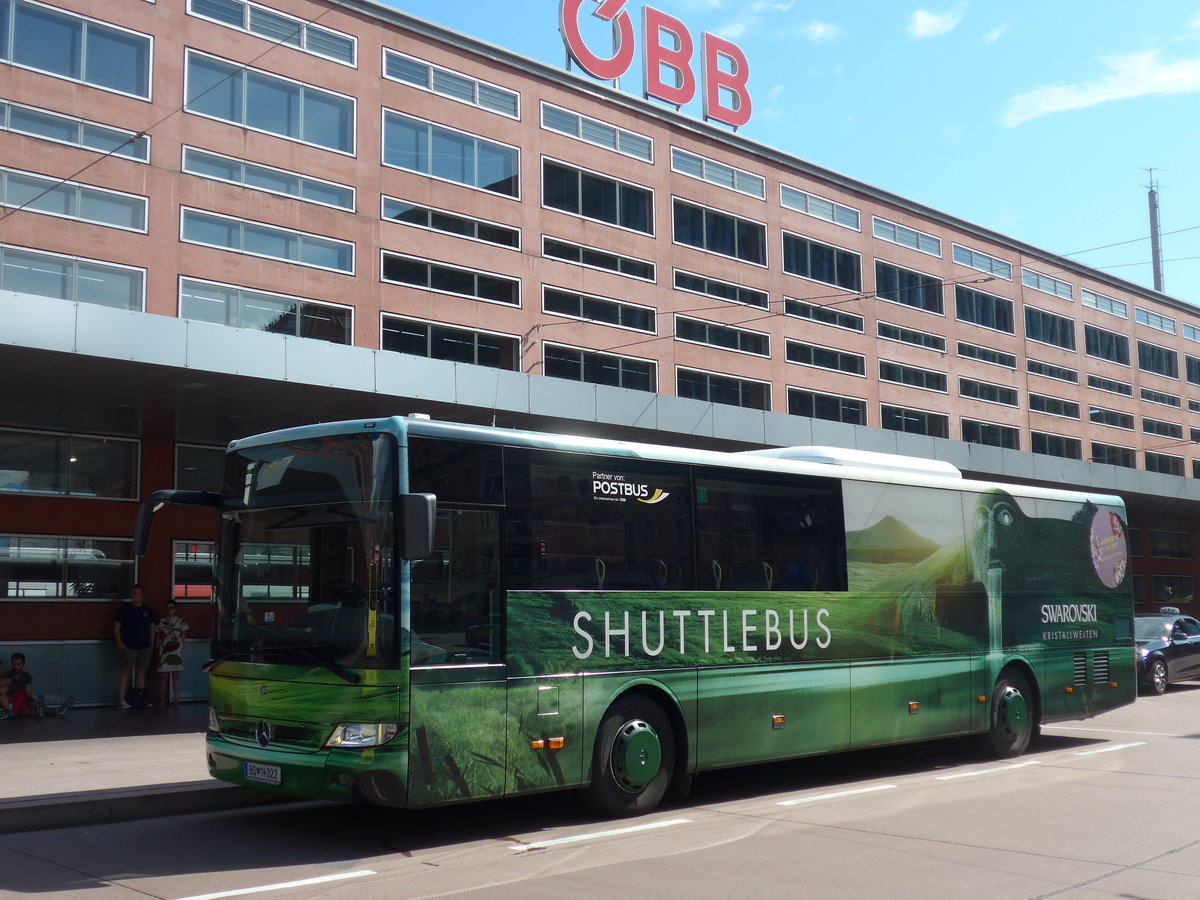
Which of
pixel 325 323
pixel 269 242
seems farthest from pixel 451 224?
pixel 269 242

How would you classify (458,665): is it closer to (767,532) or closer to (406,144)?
(767,532)

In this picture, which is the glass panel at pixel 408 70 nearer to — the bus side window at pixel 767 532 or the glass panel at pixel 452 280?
the glass panel at pixel 452 280

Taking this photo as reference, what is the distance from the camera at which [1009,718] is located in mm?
14227

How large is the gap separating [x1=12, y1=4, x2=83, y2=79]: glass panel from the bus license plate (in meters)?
16.8

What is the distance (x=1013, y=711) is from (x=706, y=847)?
7096 millimetres

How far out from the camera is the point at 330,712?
8.51 metres

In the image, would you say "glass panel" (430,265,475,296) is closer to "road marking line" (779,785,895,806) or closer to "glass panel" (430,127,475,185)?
"glass panel" (430,127,475,185)

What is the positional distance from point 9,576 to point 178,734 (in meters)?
5.65

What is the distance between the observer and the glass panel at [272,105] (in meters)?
23.8

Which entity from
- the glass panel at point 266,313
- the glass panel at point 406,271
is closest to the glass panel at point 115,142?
the glass panel at point 266,313

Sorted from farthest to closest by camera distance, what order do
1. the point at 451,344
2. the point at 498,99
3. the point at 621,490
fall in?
1. the point at 498,99
2. the point at 451,344
3. the point at 621,490

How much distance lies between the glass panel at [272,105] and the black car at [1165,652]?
2021 centimetres

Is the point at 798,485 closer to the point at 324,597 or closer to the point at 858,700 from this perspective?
the point at 858,700

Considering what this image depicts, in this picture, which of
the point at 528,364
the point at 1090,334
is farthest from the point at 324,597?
the point at 1090,334
